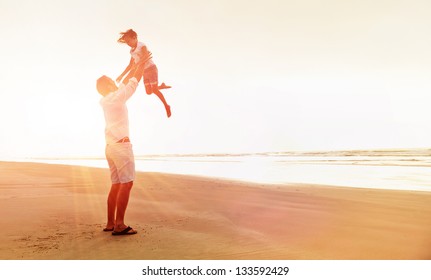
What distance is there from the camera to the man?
16.5 ft

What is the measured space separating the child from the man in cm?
44

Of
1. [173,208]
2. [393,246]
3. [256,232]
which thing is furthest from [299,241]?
[173,208]

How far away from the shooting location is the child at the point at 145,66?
5.54 metres

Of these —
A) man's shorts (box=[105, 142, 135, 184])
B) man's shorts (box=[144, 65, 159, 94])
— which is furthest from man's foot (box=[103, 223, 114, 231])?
man's shorts (box=[144, 65, 159, 94])

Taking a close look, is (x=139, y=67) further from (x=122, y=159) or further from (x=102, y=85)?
(x=122, y=159)

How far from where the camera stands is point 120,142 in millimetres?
5066

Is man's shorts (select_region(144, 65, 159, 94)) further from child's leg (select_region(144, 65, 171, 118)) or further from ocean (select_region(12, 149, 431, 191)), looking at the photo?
ocean (select_region(12, 149, 431, 191))

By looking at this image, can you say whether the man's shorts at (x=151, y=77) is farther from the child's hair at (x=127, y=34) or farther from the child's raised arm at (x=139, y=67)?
the child's raised arm at (x=139, y=67)

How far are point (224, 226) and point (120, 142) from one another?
199 centimetres

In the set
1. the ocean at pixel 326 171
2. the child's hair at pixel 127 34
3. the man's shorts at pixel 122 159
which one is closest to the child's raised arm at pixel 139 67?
the child's hair at pixel 127 34

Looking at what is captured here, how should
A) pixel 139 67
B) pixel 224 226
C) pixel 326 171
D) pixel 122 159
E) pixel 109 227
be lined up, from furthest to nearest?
pixel 326 171
pixel 224 226
pixel 109 227
pixel 139 67
pixel 122 159

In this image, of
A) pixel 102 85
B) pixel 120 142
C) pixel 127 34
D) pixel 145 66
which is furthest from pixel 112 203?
pixel 127 34
